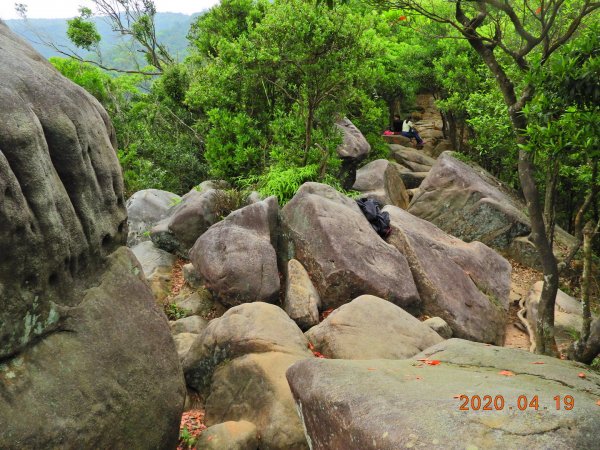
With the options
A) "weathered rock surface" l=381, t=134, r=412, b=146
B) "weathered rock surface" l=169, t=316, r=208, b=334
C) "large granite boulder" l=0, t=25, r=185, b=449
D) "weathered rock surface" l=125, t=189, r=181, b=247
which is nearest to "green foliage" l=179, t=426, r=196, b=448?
Answer: "large granite boulder" l=0, t=25, r=185, b=449

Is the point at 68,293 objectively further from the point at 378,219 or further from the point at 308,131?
the point at 308,131

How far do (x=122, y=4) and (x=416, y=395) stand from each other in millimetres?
32503

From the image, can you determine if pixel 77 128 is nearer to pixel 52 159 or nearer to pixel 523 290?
pixel 52 159

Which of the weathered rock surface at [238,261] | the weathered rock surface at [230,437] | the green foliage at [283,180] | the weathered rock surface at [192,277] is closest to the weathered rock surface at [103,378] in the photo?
the weathered rock surface at [230,437]

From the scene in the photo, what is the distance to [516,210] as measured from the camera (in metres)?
16.1

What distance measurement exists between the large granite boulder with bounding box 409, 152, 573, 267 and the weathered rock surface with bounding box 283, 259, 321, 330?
24.2ft

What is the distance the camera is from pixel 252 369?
22.0ft

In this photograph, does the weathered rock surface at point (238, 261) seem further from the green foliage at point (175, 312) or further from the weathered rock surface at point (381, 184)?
the weathered rock surface at point (381, 184)

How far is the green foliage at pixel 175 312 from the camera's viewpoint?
1045 centimetres

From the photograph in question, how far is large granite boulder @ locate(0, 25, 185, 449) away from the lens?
4.41 metres

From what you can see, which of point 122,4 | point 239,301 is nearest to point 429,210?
point 239,301

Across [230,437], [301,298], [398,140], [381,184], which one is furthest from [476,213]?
[230,437]

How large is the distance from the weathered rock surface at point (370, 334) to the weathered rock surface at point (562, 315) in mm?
4170

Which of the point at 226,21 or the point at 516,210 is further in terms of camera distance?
the point at 226,21
